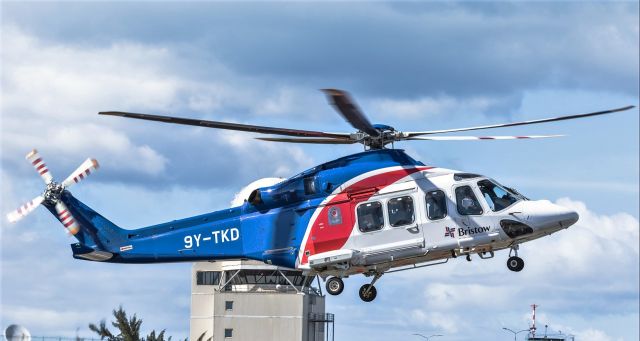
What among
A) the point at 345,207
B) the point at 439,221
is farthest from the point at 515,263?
the point at 345,207

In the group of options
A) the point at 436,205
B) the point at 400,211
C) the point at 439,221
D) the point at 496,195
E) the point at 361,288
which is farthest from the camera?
the point at 361,288

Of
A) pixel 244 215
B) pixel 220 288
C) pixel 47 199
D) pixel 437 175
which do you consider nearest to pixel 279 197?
pixel 244 215

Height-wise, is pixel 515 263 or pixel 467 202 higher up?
pixel 467 202

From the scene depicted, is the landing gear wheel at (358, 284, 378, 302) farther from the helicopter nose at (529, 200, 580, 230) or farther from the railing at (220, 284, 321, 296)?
the railing at (220, 284, 321, 296)

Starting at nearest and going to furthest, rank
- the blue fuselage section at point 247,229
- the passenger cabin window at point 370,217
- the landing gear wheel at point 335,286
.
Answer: the passenger cabin window at point 370,217 < the landing gear wheel at point 335,286 < the blue fuselage section at point 247,229

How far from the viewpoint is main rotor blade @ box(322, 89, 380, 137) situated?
4319cm

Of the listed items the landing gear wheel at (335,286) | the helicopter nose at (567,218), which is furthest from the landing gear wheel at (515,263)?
the landing gear wheel at (335,286)

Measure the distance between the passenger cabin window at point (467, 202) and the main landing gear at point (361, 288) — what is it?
3987mm

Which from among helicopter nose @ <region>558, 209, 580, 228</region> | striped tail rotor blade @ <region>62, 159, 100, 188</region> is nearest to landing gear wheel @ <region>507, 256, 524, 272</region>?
helicopter nose @ <region>558, 209, 580, 228</region>

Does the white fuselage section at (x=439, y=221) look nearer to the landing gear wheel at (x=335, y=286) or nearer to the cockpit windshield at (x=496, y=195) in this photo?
the cockpit windshield at (x=496, y=195)

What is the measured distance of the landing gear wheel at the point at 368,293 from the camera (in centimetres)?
4981

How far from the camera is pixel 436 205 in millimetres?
48344

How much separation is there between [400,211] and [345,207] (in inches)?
77.4

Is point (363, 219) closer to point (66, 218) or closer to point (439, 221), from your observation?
point (439, 221)
